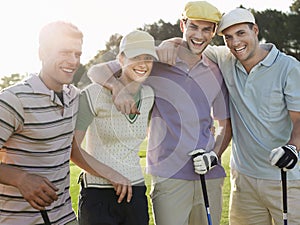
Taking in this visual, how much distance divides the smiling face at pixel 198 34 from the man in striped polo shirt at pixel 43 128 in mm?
907

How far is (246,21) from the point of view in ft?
12.1

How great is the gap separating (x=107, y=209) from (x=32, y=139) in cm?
69

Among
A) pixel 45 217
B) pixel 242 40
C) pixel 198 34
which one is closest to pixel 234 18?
pixel 242 40

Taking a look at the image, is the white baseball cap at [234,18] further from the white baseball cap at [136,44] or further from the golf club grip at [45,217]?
the golf club grip at [45,217]

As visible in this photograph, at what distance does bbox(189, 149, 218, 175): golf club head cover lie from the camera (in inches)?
134

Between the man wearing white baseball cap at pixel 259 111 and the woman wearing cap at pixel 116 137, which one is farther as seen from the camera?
the man wearing white baseball cap at pixel 259 111

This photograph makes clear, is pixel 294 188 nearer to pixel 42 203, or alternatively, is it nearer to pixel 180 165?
pixel 180 165

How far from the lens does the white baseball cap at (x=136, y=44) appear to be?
3.18 m

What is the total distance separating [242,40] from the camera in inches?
145

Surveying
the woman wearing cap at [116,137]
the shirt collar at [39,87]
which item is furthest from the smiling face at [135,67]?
the shirt collar at [39,87]

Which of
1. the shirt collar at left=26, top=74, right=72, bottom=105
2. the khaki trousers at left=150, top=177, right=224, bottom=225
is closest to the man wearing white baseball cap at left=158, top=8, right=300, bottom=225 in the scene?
the khaki trousers at left=150, top=177, right=224, bottom=225

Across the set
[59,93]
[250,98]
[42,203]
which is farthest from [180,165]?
[42,203]

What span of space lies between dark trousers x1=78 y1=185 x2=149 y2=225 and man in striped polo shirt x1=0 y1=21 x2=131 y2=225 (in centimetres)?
16

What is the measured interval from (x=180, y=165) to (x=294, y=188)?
2.83 ft
